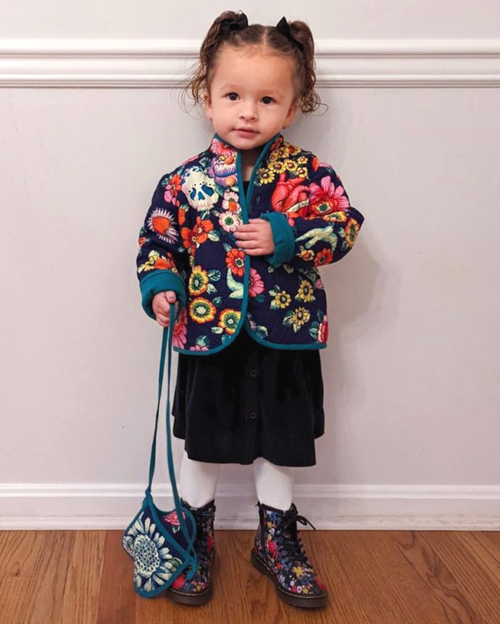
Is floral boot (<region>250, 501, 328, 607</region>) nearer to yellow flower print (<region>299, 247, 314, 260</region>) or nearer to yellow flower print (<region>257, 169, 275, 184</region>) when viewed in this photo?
yellow flower print (<region>299, 247, 314, 260</region>)

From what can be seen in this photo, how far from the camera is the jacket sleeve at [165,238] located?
1034mm

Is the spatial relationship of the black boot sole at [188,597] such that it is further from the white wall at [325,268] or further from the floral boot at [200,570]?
the white wall at [325,268]

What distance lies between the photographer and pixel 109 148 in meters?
1.18

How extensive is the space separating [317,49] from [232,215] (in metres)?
0.37

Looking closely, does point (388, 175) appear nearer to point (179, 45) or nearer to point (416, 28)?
point (416, 28)

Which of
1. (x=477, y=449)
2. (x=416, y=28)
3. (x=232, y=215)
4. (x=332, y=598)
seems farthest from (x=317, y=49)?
(x=332, y=598)

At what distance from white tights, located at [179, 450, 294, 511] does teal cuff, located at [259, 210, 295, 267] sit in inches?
14.9

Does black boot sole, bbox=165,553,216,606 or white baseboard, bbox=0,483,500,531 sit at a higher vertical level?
white baseboard, bbox=0,483,500,531

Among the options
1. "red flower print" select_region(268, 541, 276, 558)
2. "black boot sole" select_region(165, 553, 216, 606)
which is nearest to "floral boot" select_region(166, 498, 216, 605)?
"black boot sole" select_region(165, 553, 216, 606)

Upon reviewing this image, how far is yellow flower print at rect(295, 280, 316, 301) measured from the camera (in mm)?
1048

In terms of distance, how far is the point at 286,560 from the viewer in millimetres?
1088

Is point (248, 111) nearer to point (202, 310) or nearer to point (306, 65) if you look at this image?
point (306, 65)

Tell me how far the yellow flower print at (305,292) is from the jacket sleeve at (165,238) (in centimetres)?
19

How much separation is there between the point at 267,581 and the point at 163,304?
1.73 feet
